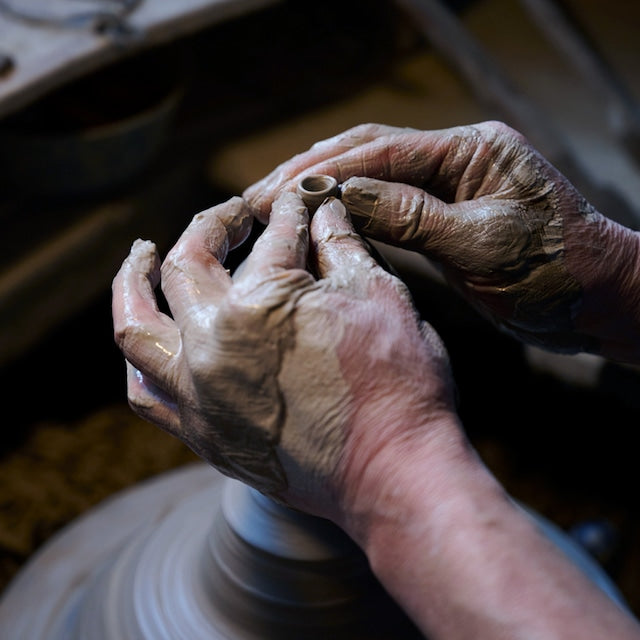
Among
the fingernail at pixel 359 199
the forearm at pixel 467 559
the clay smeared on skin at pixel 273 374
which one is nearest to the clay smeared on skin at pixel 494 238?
the fingernail at pixel 359 199

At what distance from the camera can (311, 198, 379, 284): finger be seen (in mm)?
890

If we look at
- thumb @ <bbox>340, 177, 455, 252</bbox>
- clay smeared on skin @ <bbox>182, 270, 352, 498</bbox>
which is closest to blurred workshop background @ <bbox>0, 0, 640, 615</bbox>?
thumb @ <bbox>340, 177, 455, 252</bbox>

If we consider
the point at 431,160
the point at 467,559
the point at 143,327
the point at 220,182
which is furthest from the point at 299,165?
the point at 220,182

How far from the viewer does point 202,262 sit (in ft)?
3.01

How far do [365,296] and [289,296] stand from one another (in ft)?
0.30

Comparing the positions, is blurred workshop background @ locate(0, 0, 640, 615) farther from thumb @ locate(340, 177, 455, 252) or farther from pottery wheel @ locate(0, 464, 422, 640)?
thumb @ locate(340, 177, 455, 252)

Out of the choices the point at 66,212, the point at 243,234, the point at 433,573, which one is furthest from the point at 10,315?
the point at 433,573

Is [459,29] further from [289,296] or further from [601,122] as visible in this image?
[289,296]

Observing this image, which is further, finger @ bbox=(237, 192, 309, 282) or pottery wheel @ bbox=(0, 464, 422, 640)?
pottery wheel @ bbox=(0, 464, 422, 640)

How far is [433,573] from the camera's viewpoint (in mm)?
762

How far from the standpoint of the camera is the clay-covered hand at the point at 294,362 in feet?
2.67

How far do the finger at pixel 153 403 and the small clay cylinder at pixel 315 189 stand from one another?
11.1 inches

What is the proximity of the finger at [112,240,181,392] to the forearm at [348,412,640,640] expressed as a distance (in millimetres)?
254

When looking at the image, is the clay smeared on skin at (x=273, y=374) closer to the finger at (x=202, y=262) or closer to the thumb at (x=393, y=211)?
the finger at (x=202, y=262)
